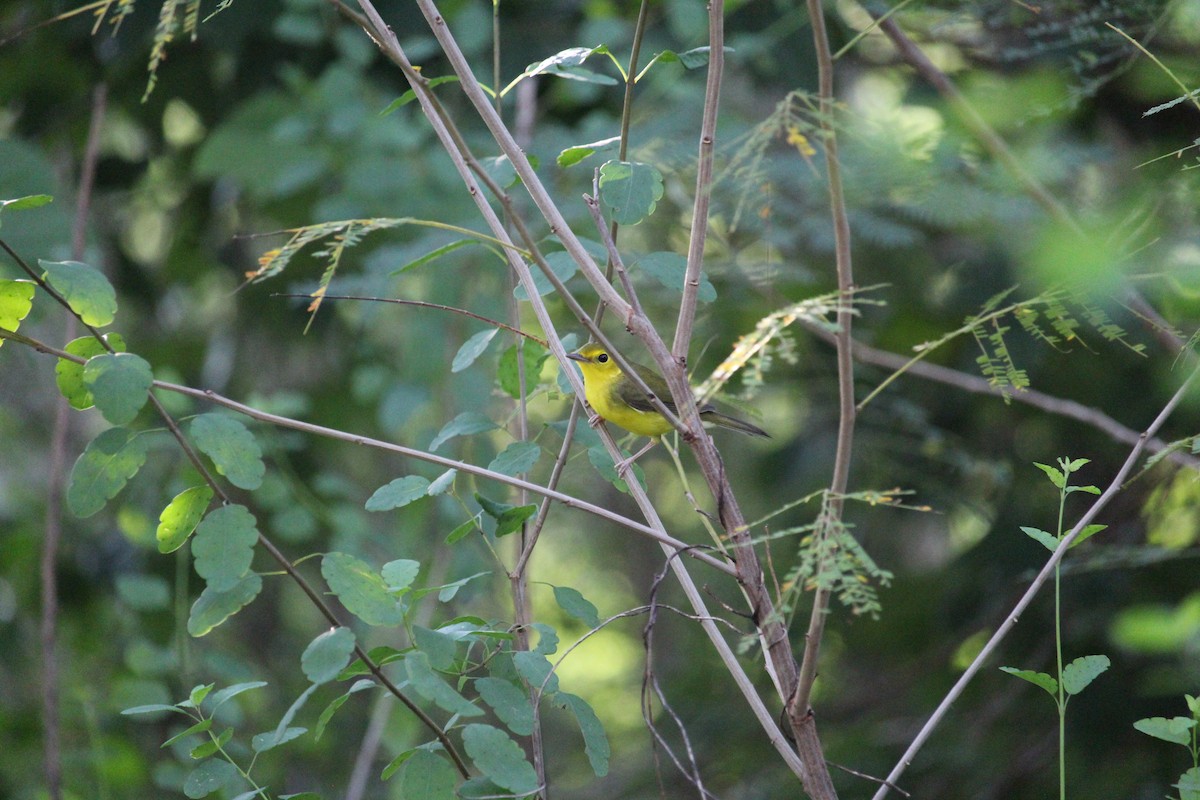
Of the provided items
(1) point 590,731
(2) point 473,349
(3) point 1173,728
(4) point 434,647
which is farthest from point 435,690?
(3) point 1173,728

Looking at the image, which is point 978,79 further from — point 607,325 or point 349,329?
point 349,329

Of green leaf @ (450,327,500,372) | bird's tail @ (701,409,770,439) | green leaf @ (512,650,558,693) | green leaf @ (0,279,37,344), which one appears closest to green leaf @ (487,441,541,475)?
green leaf @ (450,327,500,372)

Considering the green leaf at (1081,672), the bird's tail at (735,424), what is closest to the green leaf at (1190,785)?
the green leaf at (1081,672)

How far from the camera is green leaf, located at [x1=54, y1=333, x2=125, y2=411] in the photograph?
1.46 m

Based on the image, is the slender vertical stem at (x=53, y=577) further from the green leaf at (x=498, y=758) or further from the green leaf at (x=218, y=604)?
the green leaf at (x=498, y=758)

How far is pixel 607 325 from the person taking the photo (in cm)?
483

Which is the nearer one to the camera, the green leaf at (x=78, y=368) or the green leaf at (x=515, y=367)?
the green leaf at (x=78, y=368)

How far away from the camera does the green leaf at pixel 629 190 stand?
1.46 metres

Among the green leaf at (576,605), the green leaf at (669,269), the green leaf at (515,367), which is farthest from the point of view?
the green leaf at (515,367)

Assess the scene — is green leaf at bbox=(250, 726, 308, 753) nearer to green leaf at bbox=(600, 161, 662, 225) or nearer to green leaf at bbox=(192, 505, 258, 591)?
green leaf at bbox=(192, 505, 258, 591)

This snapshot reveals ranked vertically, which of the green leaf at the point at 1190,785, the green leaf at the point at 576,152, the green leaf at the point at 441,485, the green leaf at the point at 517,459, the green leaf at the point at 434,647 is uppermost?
the green leaf at the point at 576,152

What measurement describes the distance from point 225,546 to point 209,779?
429 millimetres

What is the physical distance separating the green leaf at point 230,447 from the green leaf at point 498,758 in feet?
1.58

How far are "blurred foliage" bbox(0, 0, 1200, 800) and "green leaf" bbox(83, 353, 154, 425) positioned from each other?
1.51 m
